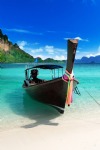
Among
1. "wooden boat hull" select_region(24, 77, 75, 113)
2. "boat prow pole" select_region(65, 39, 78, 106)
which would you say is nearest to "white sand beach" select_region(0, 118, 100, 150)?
"wooden boat hull" select_region(24, 77, 75, 113)

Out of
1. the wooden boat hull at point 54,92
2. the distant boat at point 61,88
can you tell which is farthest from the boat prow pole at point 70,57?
the wooden boat hull at point 54,92

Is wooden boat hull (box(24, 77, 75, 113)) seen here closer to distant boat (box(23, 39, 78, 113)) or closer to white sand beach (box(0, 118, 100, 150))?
distant boat (box(23, 39, 78, 113))

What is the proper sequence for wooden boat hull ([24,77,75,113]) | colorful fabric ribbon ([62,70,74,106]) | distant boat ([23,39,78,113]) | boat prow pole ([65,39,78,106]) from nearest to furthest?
boat prow pole ([65,39,78,106])
distant boat ([23,39,78,113])
colorful fabric ribbon ([62,70,74,106])
wooden boat hull ([24,77,75,113])

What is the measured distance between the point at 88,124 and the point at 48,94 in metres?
2.38

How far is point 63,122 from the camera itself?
9.35 m

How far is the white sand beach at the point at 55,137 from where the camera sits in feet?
22.3

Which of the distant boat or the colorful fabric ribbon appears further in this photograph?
the colorful fabric ribbon

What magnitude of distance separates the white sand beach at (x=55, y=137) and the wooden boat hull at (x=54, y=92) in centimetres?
101

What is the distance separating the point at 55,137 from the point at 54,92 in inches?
109

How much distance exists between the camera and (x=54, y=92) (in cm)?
1002

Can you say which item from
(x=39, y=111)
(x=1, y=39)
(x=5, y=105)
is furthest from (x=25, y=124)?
(x=1, y=39)

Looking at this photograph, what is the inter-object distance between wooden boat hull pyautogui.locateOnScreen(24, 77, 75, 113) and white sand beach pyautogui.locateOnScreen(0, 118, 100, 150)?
39.8 inches

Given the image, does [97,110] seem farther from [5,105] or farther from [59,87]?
[5,105]

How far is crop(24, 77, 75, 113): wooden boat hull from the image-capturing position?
9.45 m
